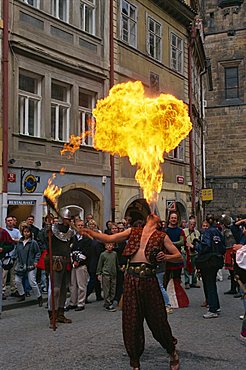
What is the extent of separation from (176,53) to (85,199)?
9025mm

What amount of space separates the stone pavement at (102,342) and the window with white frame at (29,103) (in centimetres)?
636

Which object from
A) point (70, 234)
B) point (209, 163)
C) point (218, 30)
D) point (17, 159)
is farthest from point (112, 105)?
point (218, 30)

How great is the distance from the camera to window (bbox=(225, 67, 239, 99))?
4144 centimetres

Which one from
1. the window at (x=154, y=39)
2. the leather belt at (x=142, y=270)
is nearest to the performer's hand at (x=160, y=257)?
the leather belt at (x=142, y=270)

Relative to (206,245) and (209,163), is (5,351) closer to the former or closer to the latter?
(206,245)

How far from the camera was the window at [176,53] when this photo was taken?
75.8 feet

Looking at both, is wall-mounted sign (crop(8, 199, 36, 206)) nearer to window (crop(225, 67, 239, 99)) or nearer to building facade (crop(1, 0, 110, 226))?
building facade (crop(1, 0, 110, 226))

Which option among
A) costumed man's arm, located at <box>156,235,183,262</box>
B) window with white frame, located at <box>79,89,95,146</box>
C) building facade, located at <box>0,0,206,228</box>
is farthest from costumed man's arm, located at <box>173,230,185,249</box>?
window with white frame, located at <box>79,89,95,146</box>

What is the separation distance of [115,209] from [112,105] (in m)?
Result: 9.15

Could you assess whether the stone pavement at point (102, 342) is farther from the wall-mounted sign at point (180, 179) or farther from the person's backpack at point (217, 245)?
the wall-mounted sign at point (180, 179)

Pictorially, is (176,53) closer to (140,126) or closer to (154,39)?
(154,39)

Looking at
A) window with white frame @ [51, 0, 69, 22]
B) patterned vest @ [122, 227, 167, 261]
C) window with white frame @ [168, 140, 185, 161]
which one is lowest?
patterned vest @ [122, 227, 167, 261]

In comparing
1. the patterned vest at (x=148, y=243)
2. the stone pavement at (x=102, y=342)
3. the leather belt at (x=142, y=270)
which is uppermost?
the patterned vest at (x=148, y=243)

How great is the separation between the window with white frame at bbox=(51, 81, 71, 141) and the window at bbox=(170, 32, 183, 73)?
7.57m
